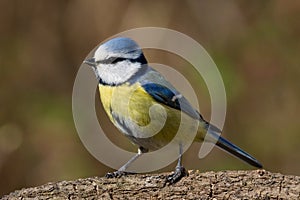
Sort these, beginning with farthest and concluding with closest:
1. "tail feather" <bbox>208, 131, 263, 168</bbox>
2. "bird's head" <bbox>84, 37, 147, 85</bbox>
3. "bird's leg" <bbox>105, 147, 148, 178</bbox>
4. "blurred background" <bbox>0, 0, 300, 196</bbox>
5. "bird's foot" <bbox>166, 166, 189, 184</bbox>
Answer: "blurred background" <bbox>0, 0, 300, 196</bbox> < "tail feather" <bbox>208, 131, 263, 168</bbox> < "bird's head" <bbox>84, 37, 147, 85</bbox> < "bird's leg" <bbox>105, 147, 148, 178</bbox> < "bird's foot" <bbox>166, 166, 189, 184</bbox>

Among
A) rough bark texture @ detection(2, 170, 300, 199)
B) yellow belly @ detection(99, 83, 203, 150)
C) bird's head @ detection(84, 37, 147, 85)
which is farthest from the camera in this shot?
bird's head @ detection(84, 37, 147, 85)

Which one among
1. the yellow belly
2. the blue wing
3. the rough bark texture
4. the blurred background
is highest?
the blurred background

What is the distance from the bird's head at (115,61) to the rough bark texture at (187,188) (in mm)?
630

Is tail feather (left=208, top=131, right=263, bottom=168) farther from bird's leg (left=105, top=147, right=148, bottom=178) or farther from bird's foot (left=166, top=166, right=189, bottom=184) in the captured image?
bird's foot (left=166, top=166, right=189, bottom=184)

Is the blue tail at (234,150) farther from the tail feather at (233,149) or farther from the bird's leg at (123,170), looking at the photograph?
the bird's leg at (123,170)

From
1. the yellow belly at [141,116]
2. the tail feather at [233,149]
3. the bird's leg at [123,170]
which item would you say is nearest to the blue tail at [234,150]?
the tail feather at [233,149]

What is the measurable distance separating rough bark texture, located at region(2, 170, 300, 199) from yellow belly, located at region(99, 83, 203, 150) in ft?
1.11

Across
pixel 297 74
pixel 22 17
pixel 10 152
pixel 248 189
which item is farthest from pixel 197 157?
pixel 248 189

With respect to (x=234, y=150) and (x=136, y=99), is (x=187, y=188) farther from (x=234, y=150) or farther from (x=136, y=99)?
(x=234, y=150)

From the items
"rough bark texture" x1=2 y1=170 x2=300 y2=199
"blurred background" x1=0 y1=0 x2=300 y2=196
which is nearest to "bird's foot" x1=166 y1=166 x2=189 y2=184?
"rough bark texture" x1=2 y1=170 x2=300 y2=199

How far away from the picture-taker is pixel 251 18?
5945mm

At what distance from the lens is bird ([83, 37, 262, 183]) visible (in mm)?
3639

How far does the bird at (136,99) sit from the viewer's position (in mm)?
3639

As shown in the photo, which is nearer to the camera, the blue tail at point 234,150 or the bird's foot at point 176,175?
the bird's foot at point 176,175
